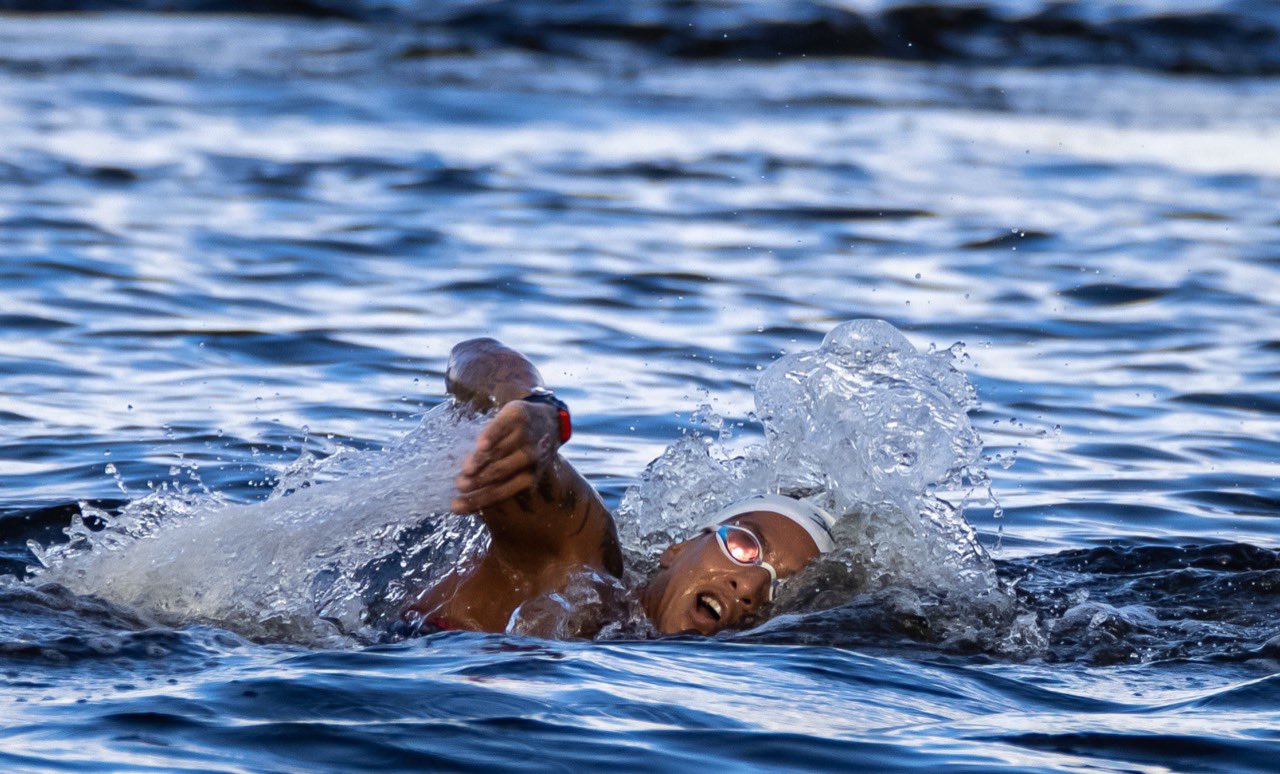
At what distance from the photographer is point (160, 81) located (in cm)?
2123

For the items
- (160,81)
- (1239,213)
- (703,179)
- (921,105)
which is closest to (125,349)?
(703,179)

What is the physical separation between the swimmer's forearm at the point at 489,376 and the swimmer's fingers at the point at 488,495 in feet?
1.90

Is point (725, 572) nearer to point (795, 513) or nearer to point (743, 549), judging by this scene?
point (743, 549)

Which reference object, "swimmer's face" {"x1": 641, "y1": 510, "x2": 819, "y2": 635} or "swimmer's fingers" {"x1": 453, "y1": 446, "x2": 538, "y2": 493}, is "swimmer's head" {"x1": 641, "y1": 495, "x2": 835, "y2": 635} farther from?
"swimmer's fingers" {"x1": 453, "y1": 446, "x2": 538, "y2": 493}

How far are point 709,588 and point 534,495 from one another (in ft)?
2.12

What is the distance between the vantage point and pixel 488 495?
5270mm

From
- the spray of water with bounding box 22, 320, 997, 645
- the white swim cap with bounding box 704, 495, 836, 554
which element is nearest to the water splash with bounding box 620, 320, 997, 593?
the spray of water with bounding box 22, 320, 997, 645

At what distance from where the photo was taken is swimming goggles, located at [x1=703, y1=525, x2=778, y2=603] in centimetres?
601

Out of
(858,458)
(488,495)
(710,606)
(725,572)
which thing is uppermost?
(488,495)

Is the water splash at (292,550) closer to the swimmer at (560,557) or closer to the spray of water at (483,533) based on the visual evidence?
the spray of water at (483,533)

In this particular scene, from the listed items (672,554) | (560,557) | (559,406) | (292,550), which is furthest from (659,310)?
(559,406)

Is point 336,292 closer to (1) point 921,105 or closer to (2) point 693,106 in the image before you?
(2) point 693,106

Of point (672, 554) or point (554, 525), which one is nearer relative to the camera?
point (554, 525)

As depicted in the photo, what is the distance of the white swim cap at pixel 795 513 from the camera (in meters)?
6.32
